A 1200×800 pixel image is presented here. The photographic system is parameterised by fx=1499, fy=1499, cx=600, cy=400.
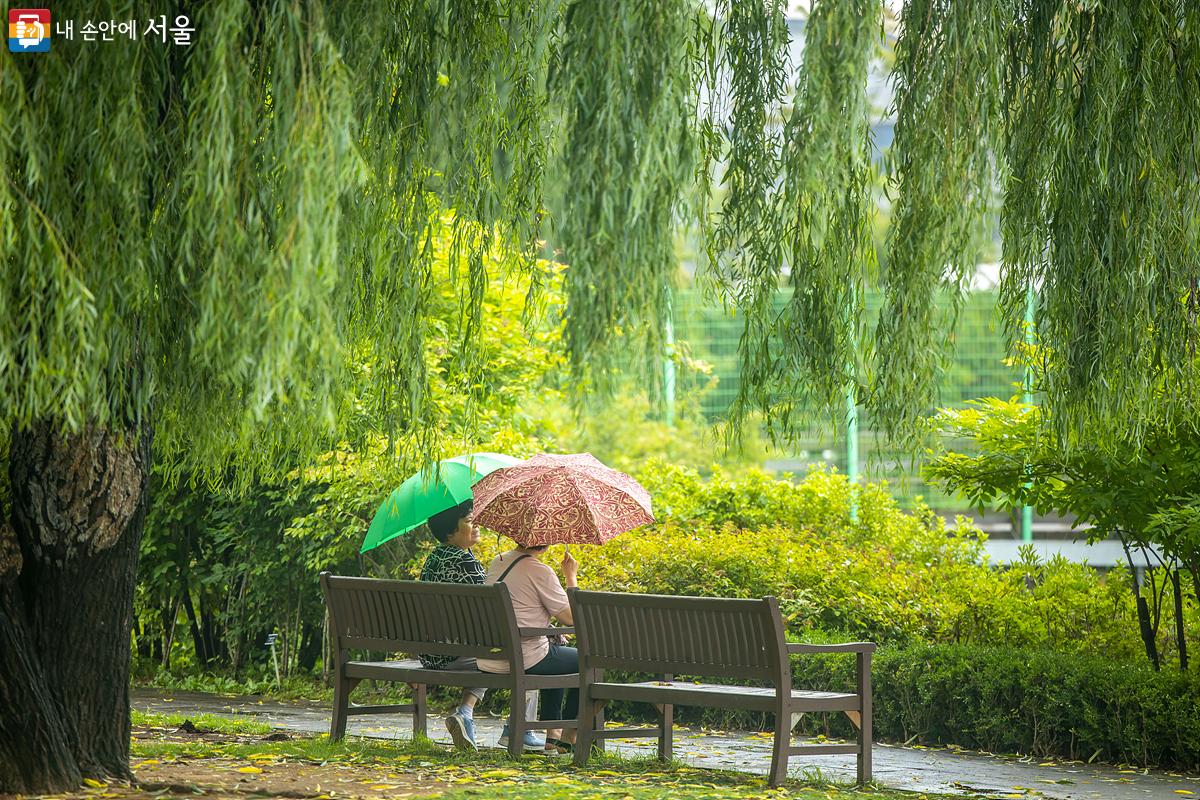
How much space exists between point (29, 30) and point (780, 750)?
15.6ft

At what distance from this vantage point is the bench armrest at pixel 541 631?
8.39 m

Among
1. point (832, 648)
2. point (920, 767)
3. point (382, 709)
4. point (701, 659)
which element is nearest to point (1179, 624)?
point (920, 767)

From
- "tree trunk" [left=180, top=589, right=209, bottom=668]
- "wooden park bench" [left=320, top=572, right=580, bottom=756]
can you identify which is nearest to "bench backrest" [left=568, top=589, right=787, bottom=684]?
"wooden park bench" [left=320, top=572, right=580, bottom=756]

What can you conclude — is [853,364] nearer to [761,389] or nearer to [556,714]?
[761,389]

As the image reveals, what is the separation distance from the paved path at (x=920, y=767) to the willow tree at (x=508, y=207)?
6.78 feet

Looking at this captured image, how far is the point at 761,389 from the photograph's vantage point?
6461 mm

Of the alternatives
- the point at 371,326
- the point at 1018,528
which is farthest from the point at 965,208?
the point at 1018,528

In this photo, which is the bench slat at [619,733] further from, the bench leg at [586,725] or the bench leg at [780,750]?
the bench leg at [780,750]

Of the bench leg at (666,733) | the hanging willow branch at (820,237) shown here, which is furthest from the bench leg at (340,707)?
the hanging willow branch at (820,237)

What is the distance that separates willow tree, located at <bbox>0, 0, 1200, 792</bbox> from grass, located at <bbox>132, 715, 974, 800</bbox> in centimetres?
156

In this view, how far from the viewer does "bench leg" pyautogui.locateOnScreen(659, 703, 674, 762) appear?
841cm

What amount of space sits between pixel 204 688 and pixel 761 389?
25.8 feet

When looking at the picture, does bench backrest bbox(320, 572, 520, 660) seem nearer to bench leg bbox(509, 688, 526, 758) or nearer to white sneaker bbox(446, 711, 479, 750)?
bench leg bbox(509, 688, 526, 758)

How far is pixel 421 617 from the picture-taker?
8.82 metres
